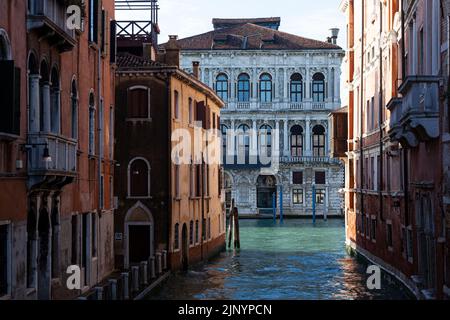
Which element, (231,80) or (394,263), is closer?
(394,263)

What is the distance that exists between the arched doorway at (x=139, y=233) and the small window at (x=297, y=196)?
116 feet

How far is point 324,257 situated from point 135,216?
31.7 ft

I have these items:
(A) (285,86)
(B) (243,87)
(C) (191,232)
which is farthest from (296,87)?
(C) (191,232)

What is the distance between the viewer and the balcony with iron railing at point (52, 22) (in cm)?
1277

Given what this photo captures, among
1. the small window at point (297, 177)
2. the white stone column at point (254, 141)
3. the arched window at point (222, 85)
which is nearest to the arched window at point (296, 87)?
the white stone column at point (254, 141)

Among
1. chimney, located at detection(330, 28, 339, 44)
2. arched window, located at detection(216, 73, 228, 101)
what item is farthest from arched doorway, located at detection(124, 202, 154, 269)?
chimney, located at detection(330, 28, 339, 44)

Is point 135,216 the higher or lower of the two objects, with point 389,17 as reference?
lower

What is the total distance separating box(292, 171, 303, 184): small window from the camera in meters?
57.6

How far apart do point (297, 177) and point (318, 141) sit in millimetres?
2833

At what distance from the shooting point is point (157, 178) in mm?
23547

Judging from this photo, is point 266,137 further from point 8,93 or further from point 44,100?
point 8,93

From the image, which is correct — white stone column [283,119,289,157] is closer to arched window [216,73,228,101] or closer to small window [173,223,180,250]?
arched window [216,73,228,101]

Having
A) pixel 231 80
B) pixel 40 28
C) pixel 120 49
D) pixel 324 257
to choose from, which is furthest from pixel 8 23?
pixel 231 80
